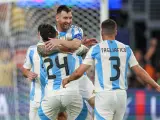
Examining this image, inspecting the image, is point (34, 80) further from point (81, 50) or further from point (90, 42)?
point (81, 50)

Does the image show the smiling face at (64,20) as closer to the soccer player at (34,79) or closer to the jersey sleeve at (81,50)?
the jersey sleeve at (81,50)

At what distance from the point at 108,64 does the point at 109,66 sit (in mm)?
30

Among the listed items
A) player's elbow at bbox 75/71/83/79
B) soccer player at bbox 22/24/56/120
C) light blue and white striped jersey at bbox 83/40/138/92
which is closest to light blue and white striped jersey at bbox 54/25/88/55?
light blue and white striped jersey at bbox 83/40/138/92

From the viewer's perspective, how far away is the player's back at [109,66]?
10.6 m

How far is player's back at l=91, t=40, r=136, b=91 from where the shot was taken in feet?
34.6

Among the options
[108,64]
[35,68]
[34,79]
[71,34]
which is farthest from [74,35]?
[35,68]

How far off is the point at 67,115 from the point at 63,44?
1.13 metres

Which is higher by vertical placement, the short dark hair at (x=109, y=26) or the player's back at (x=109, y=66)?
the short dark hair at (x=109, y=26)

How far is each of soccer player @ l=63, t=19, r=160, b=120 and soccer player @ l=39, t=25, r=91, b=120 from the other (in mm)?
272

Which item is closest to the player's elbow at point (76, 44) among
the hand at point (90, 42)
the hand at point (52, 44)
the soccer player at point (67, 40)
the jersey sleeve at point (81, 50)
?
the soccer player at point (67, 40)

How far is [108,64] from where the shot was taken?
10562 mm

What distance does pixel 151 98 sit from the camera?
1684cm

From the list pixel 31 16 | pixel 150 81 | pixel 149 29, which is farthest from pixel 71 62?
pixel 149 29

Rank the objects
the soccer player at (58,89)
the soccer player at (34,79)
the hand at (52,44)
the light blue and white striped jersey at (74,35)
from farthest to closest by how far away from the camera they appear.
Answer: the soccer player at (34,79) → the light blue and white striped jersey at (74,35) → the soccer player at (58,89) → the hand at (52,44)
